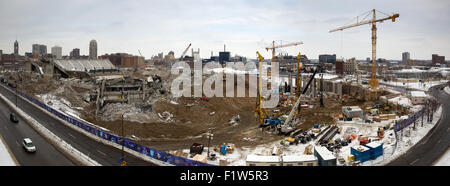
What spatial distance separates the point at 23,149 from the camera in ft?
67.3

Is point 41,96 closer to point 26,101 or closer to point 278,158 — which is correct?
point 26,101

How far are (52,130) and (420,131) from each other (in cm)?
3673

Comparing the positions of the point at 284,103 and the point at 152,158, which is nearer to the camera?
the point at 152,158

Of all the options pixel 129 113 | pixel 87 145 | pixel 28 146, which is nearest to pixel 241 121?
pixel 129 113

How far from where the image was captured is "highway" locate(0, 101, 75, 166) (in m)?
18.5

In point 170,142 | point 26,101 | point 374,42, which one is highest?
point 374,42

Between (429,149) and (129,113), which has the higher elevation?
(129,113)

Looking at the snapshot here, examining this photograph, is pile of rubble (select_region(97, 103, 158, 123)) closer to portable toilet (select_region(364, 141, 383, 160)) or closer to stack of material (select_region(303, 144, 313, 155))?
stack of material (select_region(303, 144, 313, 155))

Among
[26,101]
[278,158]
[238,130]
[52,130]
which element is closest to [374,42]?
[238,130]

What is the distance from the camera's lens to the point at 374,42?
57.4m

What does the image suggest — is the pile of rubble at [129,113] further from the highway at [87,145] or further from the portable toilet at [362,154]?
the portable toilet at [362,154]

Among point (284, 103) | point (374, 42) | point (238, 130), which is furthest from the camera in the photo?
point (374, 42)

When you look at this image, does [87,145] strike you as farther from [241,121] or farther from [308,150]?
[241,121]
